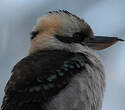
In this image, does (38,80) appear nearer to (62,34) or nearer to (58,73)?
(58,73)

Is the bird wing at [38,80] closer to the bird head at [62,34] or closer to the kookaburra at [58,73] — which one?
the kookaburra at [58,73]

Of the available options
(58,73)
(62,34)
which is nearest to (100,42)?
(62,34)

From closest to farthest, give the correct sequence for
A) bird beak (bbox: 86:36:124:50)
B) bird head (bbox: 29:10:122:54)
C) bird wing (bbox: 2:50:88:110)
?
1. bird wing (bbox: 2:50:88:110)
2. bird head (bbox: 29:10:122:54)
3. bird beak (bbox: 86:36:124:50)

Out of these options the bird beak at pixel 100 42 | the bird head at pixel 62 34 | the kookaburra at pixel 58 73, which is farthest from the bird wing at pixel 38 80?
the bird beak at pixel 100 42

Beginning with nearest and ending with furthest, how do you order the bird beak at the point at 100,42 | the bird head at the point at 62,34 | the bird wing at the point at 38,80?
1. the bird wing at the point at 38,80
2. the bird head at the point at 62,34
3. the bird beak at the point at 100,42

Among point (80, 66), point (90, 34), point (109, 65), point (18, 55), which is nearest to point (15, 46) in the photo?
point (18, 55)

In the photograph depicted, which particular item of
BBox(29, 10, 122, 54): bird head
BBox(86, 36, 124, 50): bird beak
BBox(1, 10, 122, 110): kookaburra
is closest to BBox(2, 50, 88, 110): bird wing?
BBox(1, 10, 122, 110): kookaburra

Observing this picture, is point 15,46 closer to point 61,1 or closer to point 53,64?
Answer: point 61,1

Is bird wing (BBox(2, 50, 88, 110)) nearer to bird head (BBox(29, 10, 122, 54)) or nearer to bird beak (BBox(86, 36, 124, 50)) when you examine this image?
bird head (BBox(29, 10, 122, 54))
